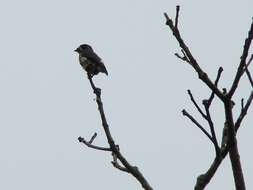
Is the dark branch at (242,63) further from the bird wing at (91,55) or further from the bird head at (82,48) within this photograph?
the bird head at (82,48)

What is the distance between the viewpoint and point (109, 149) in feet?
16.5

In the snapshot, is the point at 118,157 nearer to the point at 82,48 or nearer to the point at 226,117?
the point at 226,117

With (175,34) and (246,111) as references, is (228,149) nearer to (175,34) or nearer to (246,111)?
(246,111)

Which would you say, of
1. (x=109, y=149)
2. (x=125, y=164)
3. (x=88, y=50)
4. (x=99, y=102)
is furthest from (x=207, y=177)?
(x=88, y=50)

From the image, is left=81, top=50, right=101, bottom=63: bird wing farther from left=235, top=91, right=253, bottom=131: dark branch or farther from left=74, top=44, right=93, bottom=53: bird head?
left=235, top=91, right=253, bottom=131: dark branch

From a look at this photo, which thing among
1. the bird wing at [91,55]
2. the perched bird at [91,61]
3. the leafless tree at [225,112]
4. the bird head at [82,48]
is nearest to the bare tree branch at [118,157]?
the leafless tree at [225,112]

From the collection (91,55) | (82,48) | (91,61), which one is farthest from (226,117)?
(82,48)

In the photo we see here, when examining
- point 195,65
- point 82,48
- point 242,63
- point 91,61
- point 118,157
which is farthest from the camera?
point 82,48

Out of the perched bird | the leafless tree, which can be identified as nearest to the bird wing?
the perched bird

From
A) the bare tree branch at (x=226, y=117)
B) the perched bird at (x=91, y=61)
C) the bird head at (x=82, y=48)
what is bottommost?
the bare tree branch at (x=226, y=117)

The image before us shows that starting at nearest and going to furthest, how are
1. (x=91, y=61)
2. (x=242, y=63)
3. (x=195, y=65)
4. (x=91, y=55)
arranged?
(x=242, y=63) → (x=195, y=65) → (x=91, y=61) → (x=91, y=55)

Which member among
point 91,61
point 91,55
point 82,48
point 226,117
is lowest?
point 226,117

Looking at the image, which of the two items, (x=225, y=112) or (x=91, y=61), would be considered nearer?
(x=225, y=112)

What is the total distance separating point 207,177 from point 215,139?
0.91 ft
